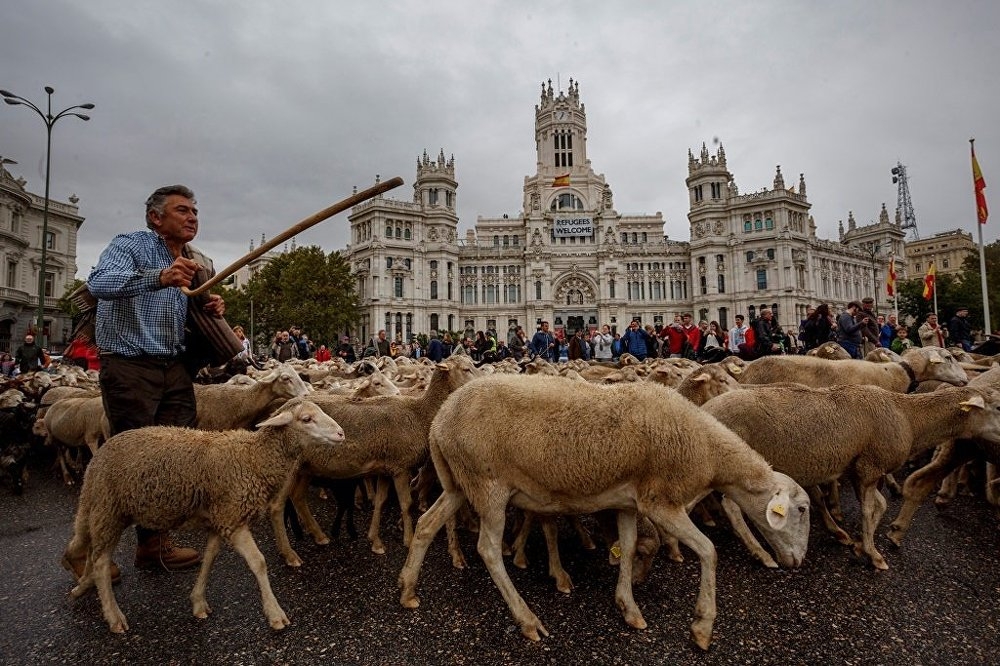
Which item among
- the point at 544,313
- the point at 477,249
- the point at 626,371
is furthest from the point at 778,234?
the point at 626,371

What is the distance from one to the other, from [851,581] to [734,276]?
246 feet

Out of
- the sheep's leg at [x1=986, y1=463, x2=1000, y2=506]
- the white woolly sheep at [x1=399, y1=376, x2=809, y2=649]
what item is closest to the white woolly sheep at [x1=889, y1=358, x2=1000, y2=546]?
the sheep's leg at [x1=986, y1=463, x2=1000, y2=506]

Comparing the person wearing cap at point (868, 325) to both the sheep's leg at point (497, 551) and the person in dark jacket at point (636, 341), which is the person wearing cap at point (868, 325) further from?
the sheep's leg at point (497, 551)

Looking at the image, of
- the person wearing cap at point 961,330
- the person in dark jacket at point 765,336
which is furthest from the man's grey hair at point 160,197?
the person wearing cap at point 961,330

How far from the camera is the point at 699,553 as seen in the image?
3.43 meters

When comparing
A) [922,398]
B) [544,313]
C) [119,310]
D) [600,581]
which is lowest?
[600,581]

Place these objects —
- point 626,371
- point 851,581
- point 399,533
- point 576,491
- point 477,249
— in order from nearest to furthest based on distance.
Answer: point 576,491 → point 851,581 → point 399,533 → point 626,371 → point 477,249

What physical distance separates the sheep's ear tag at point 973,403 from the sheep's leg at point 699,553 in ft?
10.4

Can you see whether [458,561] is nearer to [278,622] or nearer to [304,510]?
[278,622]

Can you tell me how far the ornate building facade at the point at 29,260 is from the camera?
4300 centimetres

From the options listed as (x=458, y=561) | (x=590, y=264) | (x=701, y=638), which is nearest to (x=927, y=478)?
(x=701, y=638)

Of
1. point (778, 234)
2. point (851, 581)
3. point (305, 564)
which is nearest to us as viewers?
point (851, 581)

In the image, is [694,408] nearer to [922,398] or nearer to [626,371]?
[922,398]

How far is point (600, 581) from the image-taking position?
4332 mm
